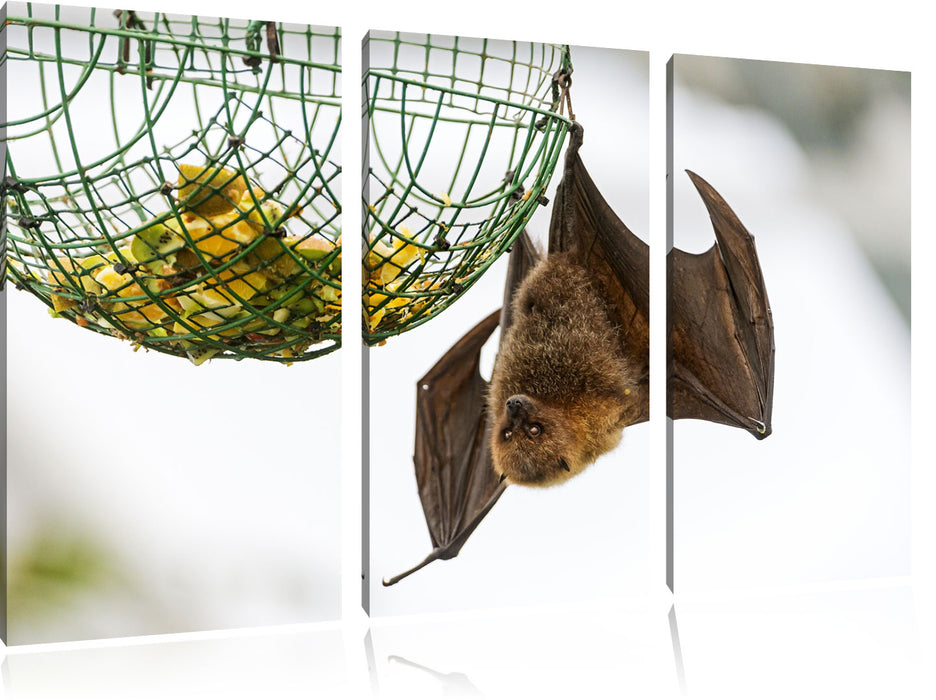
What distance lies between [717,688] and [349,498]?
36.4 inches

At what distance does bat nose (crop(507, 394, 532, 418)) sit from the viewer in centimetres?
265

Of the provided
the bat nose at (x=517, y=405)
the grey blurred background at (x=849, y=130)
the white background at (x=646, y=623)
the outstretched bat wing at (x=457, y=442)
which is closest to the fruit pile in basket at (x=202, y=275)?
the white background at (x=646, y=623)

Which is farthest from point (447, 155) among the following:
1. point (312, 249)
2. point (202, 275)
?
point (202, 275)

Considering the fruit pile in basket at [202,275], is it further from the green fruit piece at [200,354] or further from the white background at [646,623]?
the white background at [646,623]

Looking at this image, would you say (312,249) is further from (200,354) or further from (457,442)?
(457,442)

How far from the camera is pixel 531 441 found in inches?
105

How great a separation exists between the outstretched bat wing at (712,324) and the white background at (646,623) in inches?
2.6

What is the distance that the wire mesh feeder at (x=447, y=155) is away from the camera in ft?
7.88

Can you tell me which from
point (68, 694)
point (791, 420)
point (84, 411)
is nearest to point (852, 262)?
point (791, 420)

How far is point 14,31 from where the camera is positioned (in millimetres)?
2252

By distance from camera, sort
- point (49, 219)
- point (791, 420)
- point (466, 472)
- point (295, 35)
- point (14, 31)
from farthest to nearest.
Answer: point (791, 420), point (466, 472), point (295, 35), point (14, 31), point (49, 219)

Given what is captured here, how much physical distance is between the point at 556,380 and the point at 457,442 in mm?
290

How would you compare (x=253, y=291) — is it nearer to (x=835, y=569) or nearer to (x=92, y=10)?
(x=92, y=10)

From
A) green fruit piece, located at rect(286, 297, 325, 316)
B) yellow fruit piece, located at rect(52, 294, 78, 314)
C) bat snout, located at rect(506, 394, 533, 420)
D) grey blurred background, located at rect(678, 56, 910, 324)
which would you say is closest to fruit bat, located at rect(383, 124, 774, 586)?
bat snout, located at rect(506, 394, 533, 420)
